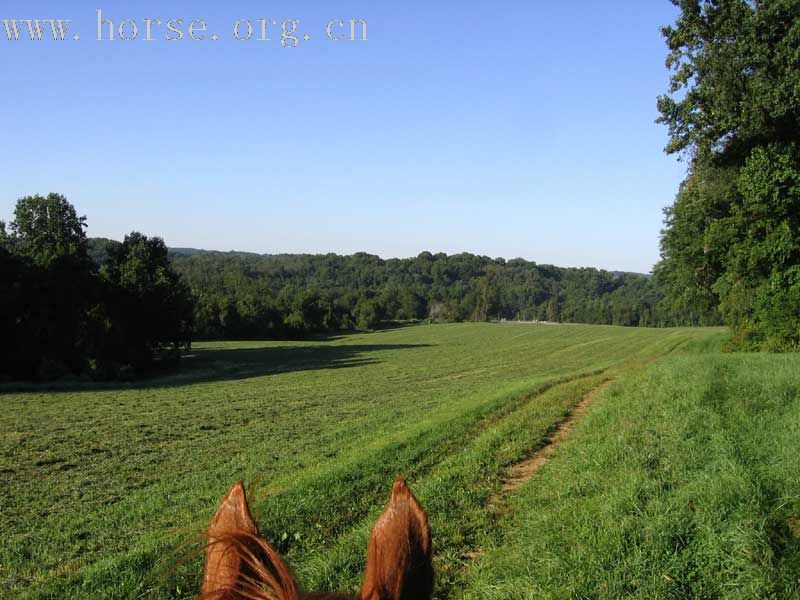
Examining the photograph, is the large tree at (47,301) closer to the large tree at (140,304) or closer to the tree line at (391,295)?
the large tree at (140,304)

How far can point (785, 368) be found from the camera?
1244 centimetres

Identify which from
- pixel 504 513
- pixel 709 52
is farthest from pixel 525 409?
pixel 709 52

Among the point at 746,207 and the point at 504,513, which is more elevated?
the point at 746,207

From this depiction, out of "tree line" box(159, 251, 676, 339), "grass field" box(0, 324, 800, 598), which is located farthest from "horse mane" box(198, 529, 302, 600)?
"tree line" box(159, 251, 676, 339)

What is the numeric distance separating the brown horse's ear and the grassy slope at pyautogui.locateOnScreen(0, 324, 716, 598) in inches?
15.6

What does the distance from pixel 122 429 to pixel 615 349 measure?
163 ft

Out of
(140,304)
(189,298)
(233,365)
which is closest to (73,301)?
(140,304)

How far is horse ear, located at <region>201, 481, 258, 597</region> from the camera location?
99 centimetres

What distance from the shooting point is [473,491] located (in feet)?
21.9

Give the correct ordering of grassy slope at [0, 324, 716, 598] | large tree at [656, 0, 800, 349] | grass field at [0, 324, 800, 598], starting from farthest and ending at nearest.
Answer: large tree at [656, 0, 800, 349]
grassy slope at [0, 324, 716, 598]
grass field at [0, 324, 800, 598]

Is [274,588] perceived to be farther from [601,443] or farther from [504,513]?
[601,443]

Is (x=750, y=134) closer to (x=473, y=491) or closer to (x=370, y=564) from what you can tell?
(x=473, y=491)

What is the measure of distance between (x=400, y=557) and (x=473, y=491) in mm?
6050

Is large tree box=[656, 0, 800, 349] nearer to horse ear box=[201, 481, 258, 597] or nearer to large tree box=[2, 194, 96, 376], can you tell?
horse ear box=[201, 481, 258, 597]
